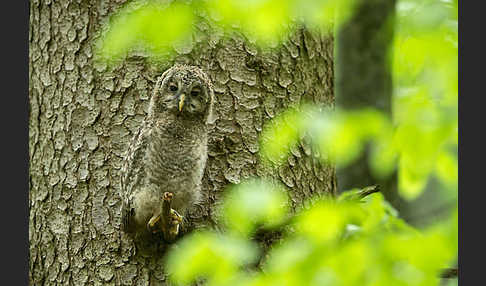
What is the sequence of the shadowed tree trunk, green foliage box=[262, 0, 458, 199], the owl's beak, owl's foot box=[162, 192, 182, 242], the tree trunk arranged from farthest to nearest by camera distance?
the shadowed tree trunk → green foliage box=[262, 0, 458, 199] → the tree trunk → the owl's beak → owl's foot box=[162, 192, 182, 242]

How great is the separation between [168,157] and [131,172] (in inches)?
6.3

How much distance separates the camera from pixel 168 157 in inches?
99.2

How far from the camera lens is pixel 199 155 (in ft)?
8.43

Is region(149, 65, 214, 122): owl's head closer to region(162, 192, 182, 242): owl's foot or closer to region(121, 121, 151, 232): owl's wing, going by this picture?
region(121, 121, 151, 232): owl's wing

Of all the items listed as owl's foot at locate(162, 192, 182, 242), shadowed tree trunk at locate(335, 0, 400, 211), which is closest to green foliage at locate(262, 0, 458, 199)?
shadowed tree trunk at locate(335, 0, 400, 211)

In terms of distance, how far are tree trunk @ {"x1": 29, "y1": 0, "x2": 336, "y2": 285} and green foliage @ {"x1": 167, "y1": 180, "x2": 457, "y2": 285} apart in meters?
0.18

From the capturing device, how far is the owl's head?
2520 millimetres

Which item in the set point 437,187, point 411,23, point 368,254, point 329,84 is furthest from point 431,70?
point 437,187

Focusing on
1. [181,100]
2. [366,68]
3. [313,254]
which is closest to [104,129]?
[181,100]

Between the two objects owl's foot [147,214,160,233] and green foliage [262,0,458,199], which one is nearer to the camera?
owl's foot [147,214,160,233]

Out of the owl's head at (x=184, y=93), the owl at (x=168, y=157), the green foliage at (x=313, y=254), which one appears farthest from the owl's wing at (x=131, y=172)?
the green foliage at (x=313, y=254)

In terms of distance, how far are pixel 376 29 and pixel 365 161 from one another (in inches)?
35.4

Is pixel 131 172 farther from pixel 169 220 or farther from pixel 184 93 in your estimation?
pixel 184 93

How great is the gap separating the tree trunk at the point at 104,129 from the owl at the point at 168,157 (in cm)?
12
